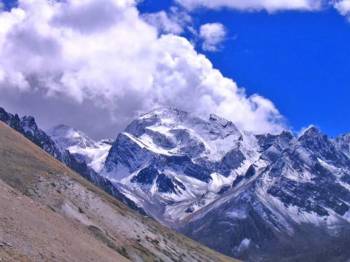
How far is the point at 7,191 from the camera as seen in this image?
76.9 metres

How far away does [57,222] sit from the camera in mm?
80750

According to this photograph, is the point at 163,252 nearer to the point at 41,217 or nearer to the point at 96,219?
the point at 96,219

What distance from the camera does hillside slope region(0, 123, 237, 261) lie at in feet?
203

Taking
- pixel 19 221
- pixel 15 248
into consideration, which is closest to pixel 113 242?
pixel 19 221

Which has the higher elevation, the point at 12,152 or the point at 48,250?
the point at 12,152

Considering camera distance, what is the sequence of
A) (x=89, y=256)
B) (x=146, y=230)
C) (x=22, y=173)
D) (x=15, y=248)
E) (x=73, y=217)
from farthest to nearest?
1. (x=146, y=230)
2. (x=22, y=173)
3. (x=73, y=217)
4. (x=89, y=256)
5. (x=15, y=248)

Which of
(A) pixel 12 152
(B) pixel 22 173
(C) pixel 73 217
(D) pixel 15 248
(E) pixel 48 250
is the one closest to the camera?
(D) pixel 15 248

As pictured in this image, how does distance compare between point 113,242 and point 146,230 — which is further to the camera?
point 146,230

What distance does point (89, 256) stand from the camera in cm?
7400

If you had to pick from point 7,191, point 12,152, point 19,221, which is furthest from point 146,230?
point 19,221

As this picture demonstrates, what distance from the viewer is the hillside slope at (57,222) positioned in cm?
6194

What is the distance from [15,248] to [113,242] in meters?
63.4

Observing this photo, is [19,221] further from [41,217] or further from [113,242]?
[113,242]

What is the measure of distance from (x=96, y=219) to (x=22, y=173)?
17.0m
